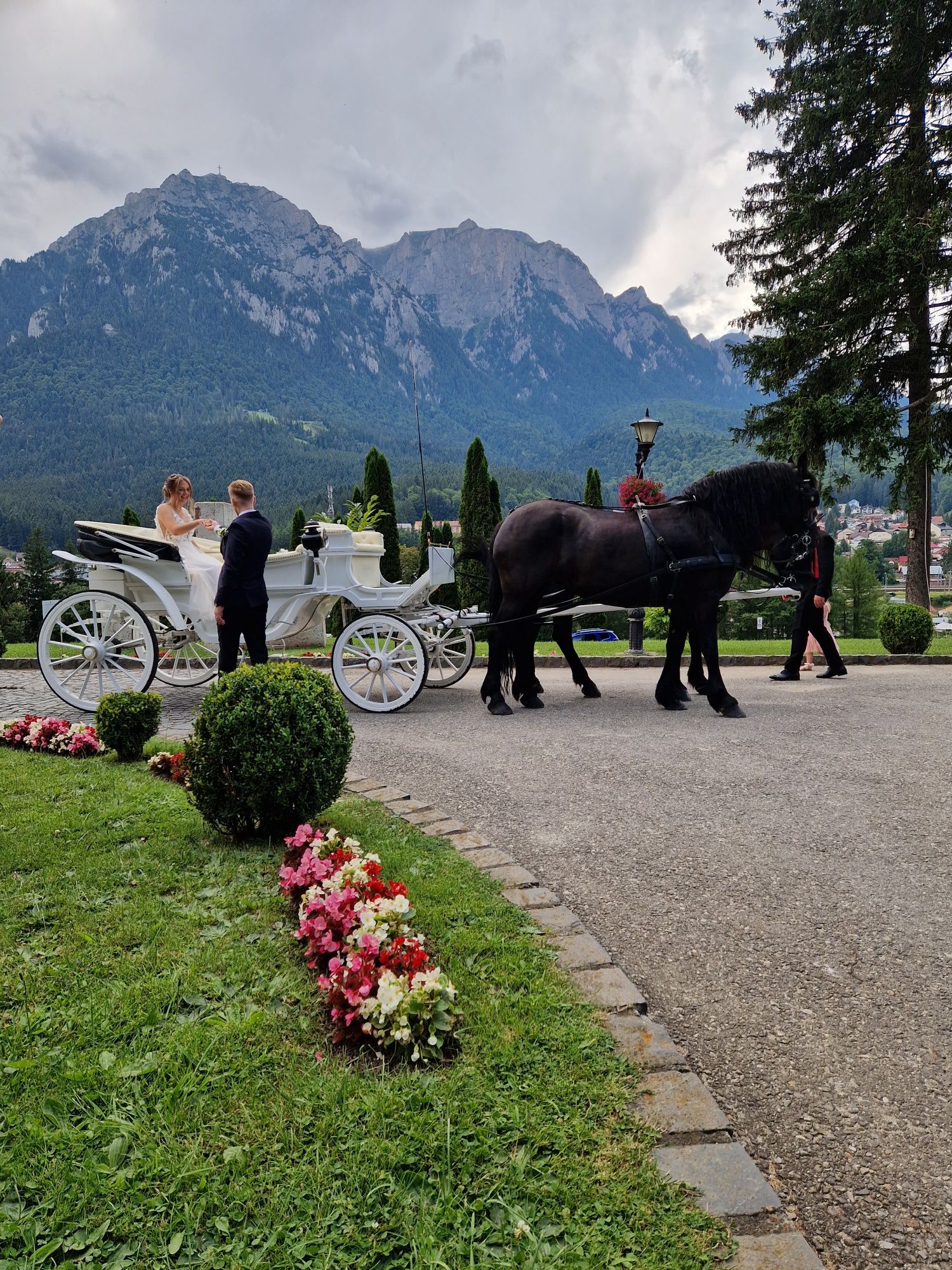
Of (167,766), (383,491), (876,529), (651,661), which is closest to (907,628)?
(651,661)

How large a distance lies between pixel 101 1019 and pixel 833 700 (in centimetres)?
758

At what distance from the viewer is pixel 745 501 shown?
7.32 metres

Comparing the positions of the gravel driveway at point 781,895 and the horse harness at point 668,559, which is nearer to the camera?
the gravel driveway at point 781,895

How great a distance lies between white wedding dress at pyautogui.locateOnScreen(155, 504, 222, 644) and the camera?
716 cm

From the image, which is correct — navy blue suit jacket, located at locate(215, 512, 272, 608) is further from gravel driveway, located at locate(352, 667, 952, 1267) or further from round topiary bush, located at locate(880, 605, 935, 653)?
round topiary bush, located at locate(880, 605, 935, 653)

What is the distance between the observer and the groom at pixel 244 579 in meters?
6.04

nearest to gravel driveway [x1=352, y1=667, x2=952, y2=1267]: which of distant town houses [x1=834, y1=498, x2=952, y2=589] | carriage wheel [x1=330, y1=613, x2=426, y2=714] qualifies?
carriage wheel [x1=330, y1=613, x2=426, y2=714]

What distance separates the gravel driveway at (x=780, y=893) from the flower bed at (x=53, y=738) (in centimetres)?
125

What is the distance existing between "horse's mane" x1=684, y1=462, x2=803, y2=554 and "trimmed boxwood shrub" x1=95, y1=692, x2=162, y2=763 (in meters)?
5.44

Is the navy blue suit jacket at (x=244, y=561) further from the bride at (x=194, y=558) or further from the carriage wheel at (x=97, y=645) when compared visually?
the carriage wheel at (x=97, y=645)

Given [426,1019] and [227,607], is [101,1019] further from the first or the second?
[227,607]

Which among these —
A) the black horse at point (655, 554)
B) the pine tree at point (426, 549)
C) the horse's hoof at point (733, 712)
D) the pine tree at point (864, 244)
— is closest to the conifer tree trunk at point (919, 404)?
the pine tree at point (864, 244)

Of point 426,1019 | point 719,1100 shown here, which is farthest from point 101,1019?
point 719,1100

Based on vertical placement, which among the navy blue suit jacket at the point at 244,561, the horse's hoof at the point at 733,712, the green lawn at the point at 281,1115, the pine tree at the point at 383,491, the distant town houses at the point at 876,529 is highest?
the distant town houses at the point at 876,529
